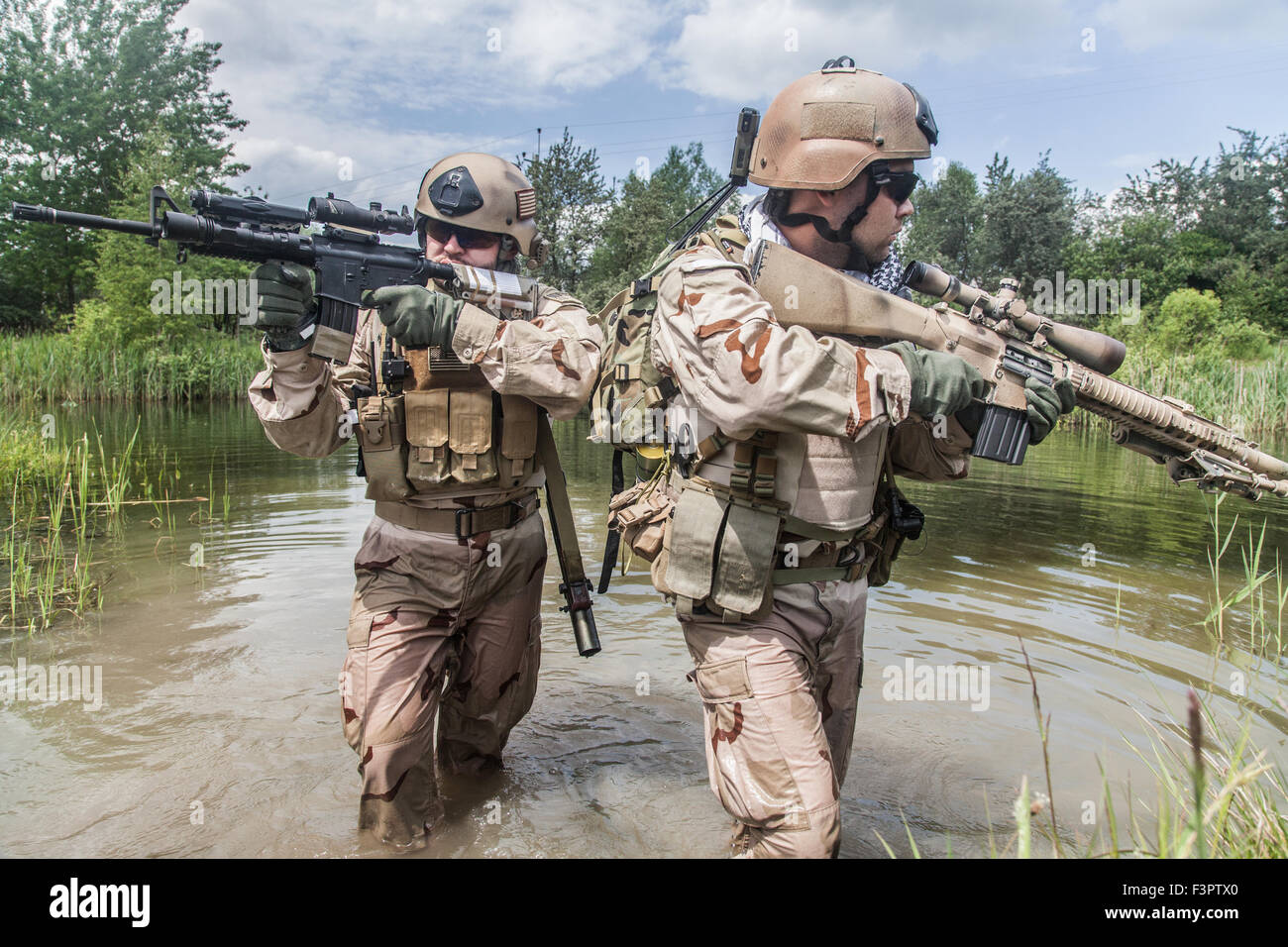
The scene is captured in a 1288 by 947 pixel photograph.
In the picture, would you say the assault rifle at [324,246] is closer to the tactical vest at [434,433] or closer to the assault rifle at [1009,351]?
the tactical vest at [434,433]

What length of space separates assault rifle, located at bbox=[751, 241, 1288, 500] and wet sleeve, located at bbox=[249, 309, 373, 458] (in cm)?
174

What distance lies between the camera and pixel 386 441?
3.30 metres

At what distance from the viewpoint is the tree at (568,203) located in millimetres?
42250

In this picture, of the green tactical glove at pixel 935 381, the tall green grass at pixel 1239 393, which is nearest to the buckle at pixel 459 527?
the green tactical glove at pixel 935 381

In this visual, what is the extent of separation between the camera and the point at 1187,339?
102ft

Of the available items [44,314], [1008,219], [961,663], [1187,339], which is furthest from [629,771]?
[1008,219]

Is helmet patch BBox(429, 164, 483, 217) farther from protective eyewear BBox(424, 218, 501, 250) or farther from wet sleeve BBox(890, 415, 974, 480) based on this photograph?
wet sleeve BBox(890, 415, 974, 480)

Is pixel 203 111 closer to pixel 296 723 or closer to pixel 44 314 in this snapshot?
pixel 44 314

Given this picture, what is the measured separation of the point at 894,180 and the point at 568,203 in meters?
43.2

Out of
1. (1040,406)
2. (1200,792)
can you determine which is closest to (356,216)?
(1040,406)

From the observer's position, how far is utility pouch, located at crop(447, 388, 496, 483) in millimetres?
3299

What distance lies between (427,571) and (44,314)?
4551cm

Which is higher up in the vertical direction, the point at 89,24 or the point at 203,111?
the point at 89,24

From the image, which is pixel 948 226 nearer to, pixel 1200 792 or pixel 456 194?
pixel 456 194
